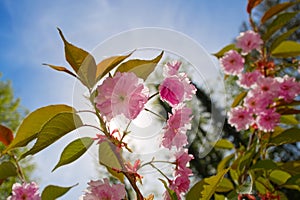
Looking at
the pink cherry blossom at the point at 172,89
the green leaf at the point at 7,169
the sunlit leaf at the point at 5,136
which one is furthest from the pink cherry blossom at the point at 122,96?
the sunlit leaf at the point at 5,136

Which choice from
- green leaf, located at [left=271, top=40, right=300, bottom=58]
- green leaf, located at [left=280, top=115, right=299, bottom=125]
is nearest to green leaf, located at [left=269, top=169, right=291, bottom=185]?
green leaf, located at [left=280, top=115, right=299, bottom=125]

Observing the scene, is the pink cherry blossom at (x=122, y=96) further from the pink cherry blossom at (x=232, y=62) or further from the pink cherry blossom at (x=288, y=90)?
the pink cherry blossom at (x=232, y=62)

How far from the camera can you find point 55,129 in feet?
2.37

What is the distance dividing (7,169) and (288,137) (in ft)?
3.36

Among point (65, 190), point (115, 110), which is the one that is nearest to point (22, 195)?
point (65, 190)

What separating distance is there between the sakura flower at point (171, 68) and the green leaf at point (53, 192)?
389mm

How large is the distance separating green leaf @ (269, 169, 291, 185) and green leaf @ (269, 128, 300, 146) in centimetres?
14

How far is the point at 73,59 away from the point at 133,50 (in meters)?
0.11

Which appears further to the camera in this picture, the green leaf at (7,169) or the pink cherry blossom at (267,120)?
the pink cherry blossom at (267,120)

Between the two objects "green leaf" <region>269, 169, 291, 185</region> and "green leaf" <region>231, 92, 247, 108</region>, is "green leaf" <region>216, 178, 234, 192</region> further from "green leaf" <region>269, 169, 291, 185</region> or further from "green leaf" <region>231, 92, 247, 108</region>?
"green leaf" <region>231, 92, 247, 108</region>

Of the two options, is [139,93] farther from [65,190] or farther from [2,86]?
[2,86]

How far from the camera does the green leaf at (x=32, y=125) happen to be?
Answer: 788mm

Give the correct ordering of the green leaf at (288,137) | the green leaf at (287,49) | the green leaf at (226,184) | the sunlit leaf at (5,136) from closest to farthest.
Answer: the sunlit leaf at (5,136) → the green leaf at (288,137) → the green leaf at (226,184) → the green leaf at (287,49)

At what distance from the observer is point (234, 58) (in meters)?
2.18
